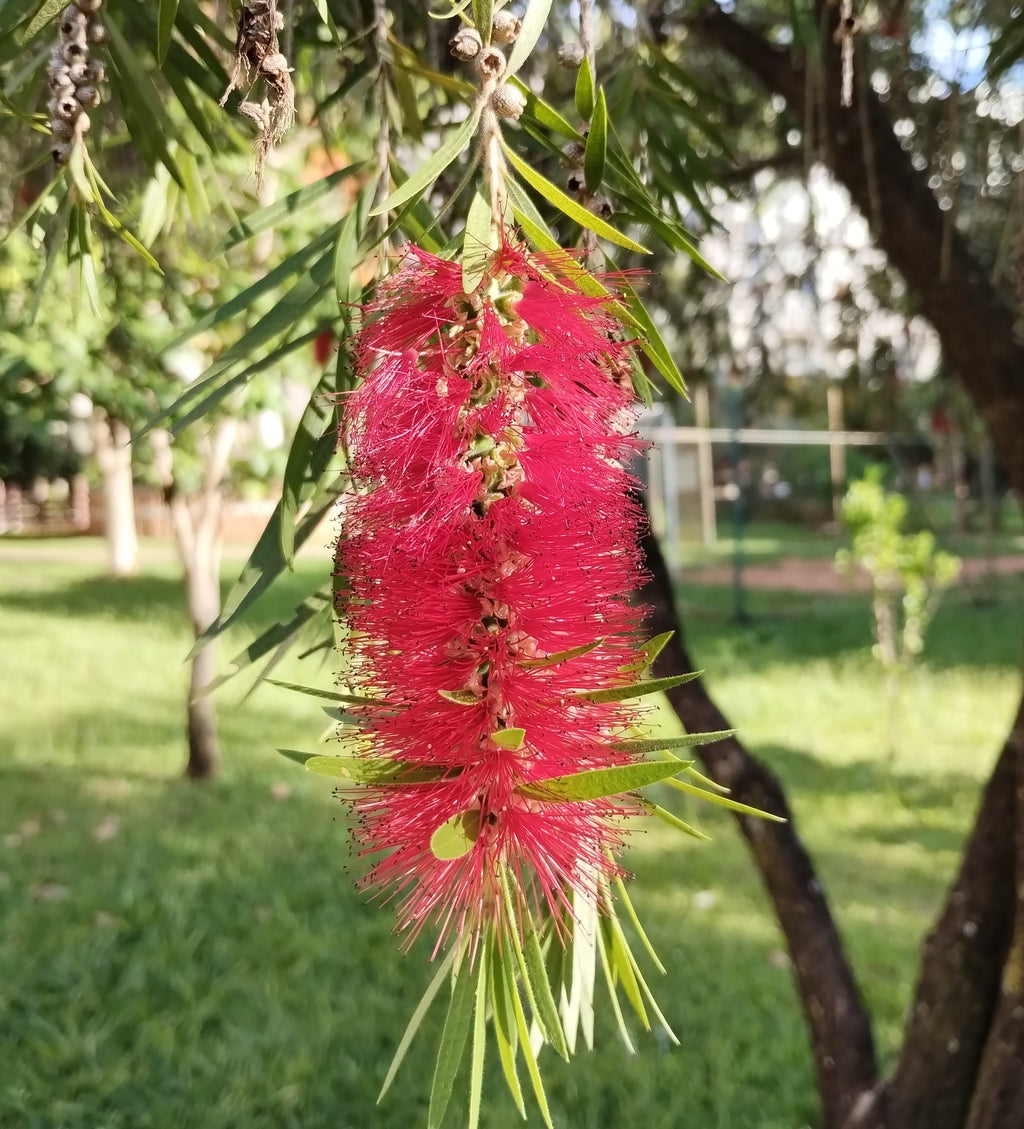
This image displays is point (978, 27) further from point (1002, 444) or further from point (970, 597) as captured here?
point (970, 597)

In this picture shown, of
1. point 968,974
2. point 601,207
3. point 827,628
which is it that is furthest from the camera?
point 827,628

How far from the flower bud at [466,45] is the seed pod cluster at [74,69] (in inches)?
10.1

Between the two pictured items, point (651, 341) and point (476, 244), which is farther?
point (651, 341)

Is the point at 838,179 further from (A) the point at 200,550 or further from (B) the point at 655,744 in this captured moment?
(A) the point at 200,550

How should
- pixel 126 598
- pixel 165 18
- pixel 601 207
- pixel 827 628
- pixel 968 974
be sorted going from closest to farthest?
pixel 165 18
pixel 601 207
pixel 968 974
pixel 827 628
pixel 126 598

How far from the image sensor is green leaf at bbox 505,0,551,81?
526 millimetres

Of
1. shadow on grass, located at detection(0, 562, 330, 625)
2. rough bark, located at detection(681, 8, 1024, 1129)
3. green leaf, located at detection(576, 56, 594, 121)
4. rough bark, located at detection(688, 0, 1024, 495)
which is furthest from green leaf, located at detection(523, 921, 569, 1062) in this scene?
shadow on grass, located at detection(0, 562, 330, 625)

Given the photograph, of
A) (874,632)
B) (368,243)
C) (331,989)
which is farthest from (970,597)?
(368,243)

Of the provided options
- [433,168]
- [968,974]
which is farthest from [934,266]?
[433,168]

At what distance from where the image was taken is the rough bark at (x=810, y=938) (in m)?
1.54

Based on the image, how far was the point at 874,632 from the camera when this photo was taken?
641 centimetres

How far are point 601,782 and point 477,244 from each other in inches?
10.9

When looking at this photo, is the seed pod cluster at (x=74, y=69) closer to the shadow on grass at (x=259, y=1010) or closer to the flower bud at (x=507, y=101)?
the flower bud at (x=507, y=101)

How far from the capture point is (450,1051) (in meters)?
0.56
